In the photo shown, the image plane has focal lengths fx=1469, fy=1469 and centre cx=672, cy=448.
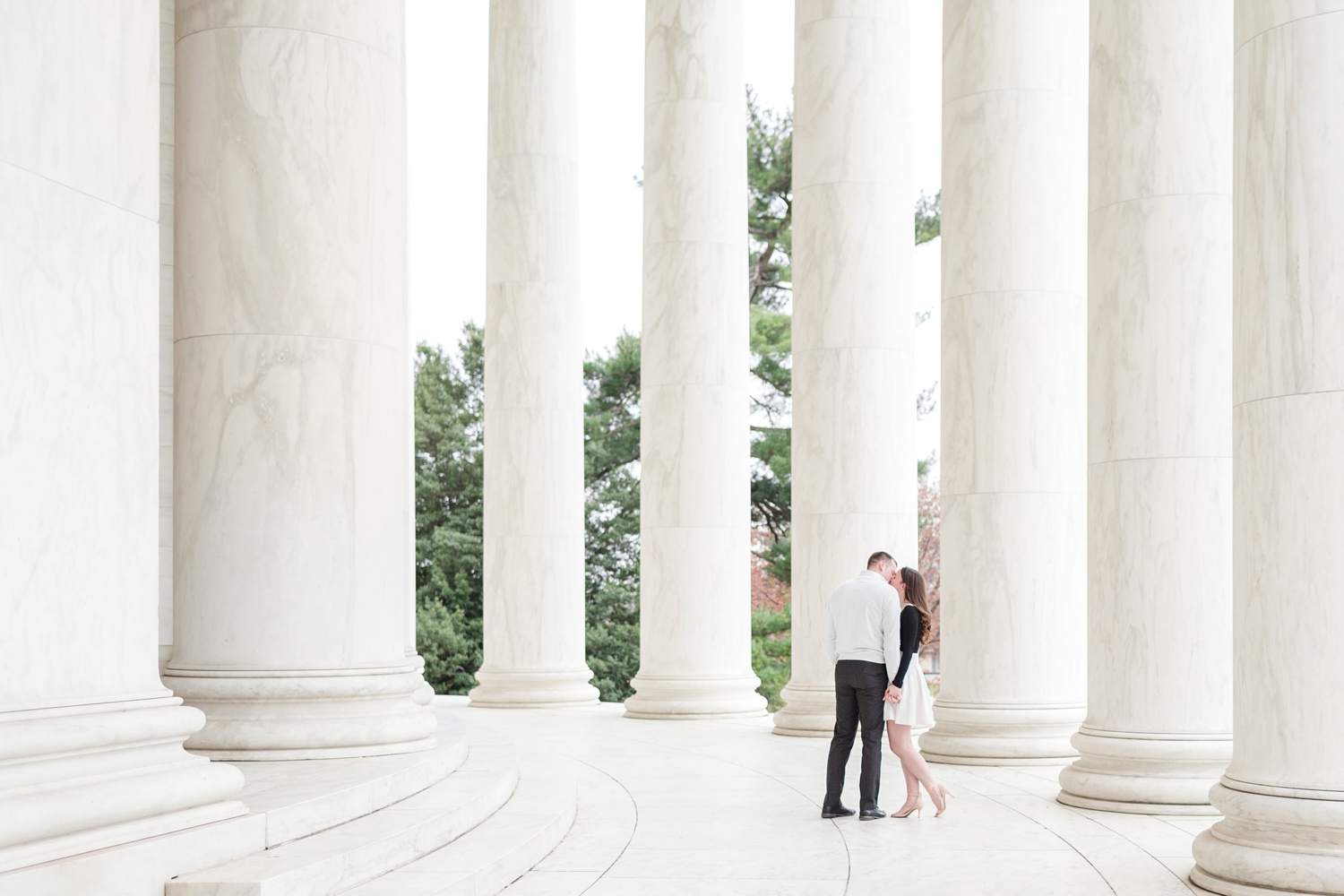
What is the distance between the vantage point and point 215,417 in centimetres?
16050

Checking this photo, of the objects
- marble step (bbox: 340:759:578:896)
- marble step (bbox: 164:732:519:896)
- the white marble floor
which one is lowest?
the white marble floor

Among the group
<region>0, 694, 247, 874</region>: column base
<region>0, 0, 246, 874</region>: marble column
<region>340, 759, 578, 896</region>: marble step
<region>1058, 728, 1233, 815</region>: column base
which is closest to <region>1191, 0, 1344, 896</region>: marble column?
<region>1058, 728, 1233, 815</region>: column base

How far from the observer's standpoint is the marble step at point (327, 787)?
129625mm

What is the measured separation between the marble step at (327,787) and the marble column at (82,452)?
793 cm

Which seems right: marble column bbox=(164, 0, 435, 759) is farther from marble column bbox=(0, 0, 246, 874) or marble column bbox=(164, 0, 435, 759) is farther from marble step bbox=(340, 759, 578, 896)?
marble column bbox=(0, 0, 246, 874)

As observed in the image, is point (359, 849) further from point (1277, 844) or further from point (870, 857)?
point (1277, 844)

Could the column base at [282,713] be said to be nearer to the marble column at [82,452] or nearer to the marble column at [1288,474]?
the marble column at [82,452]

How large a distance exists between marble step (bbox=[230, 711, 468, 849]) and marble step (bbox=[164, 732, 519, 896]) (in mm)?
1020

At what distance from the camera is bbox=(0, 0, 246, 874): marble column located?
106m

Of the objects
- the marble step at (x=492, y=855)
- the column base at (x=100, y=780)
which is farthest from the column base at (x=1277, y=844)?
the column base at (x=100, y=780)

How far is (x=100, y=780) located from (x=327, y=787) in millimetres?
34682

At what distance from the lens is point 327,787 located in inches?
5536

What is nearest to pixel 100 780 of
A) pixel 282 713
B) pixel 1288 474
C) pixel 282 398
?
pixel 282 713

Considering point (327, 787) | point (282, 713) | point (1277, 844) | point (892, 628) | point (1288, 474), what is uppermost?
point (1288, 474)
